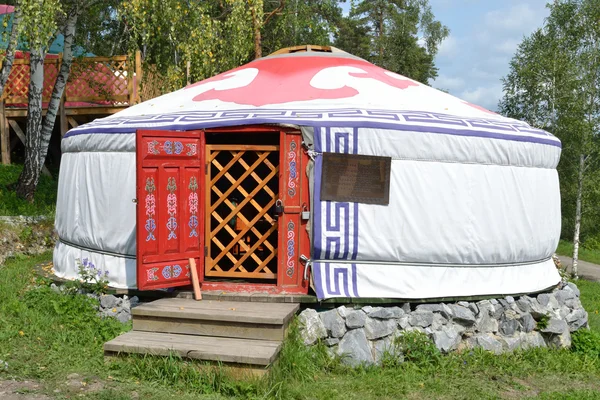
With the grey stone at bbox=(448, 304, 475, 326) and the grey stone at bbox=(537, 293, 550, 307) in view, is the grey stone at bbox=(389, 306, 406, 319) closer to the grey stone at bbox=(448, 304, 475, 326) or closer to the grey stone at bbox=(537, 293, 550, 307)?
the grey stone at bbox=(448, 304, 475, 326)

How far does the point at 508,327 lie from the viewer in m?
4.90

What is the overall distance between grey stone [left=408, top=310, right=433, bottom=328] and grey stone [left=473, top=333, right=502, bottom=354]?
1.50 feet

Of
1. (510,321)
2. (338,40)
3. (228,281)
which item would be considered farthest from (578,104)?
(338,40)

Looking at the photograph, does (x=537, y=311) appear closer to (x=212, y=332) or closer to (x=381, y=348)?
(x=381, y=348)

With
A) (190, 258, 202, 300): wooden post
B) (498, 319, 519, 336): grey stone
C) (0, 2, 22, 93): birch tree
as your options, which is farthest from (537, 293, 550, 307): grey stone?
(0, 2, 22, 93): birch tree

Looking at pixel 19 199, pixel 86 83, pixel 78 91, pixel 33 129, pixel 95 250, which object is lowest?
pixel 95 250

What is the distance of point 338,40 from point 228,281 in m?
19.8

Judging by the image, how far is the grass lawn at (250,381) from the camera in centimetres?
366

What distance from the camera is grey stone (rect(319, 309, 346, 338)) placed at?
4449mm

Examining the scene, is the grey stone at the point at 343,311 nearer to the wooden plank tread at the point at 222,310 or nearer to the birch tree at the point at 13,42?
the wooden plank tread at the point at 222,310

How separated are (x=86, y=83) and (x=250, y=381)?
8339 millimetres

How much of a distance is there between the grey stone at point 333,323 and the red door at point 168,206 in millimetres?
1105

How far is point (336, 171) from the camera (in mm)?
4586

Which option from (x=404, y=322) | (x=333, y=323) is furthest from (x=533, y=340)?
(x=333, y=323)
